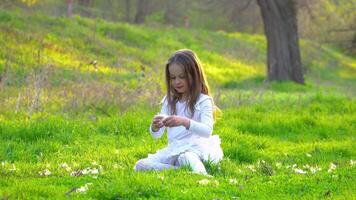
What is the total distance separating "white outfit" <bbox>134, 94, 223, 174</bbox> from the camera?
719cm

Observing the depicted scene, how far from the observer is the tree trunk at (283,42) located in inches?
845

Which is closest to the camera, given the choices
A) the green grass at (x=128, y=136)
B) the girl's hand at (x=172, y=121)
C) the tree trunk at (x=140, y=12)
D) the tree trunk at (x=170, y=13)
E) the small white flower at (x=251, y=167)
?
the green grass at (x=128, y=136)

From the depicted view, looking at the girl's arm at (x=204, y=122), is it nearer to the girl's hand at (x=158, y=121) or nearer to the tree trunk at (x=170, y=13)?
the girl's hand at (x=158, y=121)

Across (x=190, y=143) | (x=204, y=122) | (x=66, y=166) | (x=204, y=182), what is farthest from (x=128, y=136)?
(x=204, y=182)

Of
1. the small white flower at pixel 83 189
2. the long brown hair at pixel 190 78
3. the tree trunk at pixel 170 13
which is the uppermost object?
the tree trunk at pixel 170 13

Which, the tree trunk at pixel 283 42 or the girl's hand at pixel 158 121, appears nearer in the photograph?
the girl's hand at pixel 158 121

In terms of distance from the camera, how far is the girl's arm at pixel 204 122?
710cm

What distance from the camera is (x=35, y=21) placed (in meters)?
23.9

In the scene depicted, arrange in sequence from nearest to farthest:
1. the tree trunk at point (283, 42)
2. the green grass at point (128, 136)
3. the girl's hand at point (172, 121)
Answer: the green grass at point (128, 136) < the girl's hand at point (172, 121) < the tree trunk at point (283, 42)

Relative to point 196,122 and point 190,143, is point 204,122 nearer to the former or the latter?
point 196,122

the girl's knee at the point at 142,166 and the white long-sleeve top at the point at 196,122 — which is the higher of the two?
the white long-sleeve top at the point at 196,122

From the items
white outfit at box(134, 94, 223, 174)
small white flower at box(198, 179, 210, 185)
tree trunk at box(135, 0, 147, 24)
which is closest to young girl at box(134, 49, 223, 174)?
white outfit at box(134, 94, 223, 174)

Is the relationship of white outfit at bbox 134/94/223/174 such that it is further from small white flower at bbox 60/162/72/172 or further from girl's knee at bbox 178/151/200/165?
small white flower at bbox 60/162/72/172

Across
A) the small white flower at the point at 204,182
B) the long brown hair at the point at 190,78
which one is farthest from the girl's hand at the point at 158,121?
the small white flower at the point at 204,182
